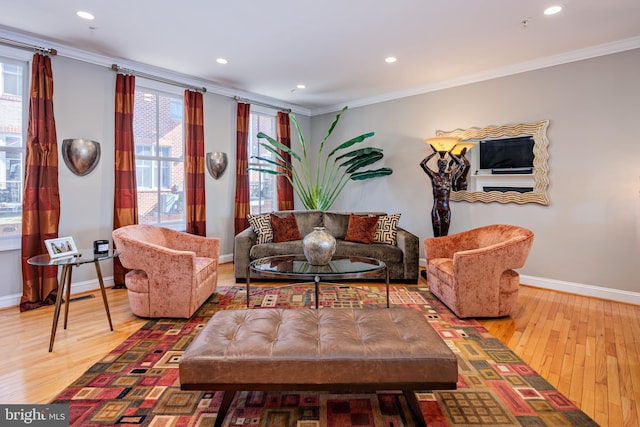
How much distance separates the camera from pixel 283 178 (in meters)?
6.38

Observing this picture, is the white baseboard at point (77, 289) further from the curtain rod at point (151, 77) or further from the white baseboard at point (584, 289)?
the white baseboard at point (584, 289)

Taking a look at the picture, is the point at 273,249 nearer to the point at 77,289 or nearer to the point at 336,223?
the point at 336,223

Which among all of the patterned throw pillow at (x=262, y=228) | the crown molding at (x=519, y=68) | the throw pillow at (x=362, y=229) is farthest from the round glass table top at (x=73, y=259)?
the crown molding at (x=519, y=68)

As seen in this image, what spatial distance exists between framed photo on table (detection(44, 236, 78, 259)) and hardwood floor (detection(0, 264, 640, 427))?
2.14 feet

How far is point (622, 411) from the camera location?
1917 mm

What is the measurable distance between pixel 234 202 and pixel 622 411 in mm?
4918

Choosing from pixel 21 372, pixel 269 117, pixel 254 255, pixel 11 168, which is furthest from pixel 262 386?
pixel 269 117

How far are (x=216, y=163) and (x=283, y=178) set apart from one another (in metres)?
1.35

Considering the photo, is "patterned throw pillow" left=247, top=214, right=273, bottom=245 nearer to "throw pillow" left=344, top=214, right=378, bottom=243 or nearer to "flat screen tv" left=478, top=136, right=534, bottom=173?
"throw pillow" left=344, top=214, right=378, bottom=243

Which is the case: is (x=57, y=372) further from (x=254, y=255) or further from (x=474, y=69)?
(x=474, y=69)

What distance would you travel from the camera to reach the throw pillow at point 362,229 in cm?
479

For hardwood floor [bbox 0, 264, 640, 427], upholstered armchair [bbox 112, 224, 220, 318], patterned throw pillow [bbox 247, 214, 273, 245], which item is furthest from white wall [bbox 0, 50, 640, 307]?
patterned throw pillow [bbox 247, 214, 273, 245]

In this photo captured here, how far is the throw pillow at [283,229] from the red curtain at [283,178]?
4.64 ft

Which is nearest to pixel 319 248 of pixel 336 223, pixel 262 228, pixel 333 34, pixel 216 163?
pixel 262 228
